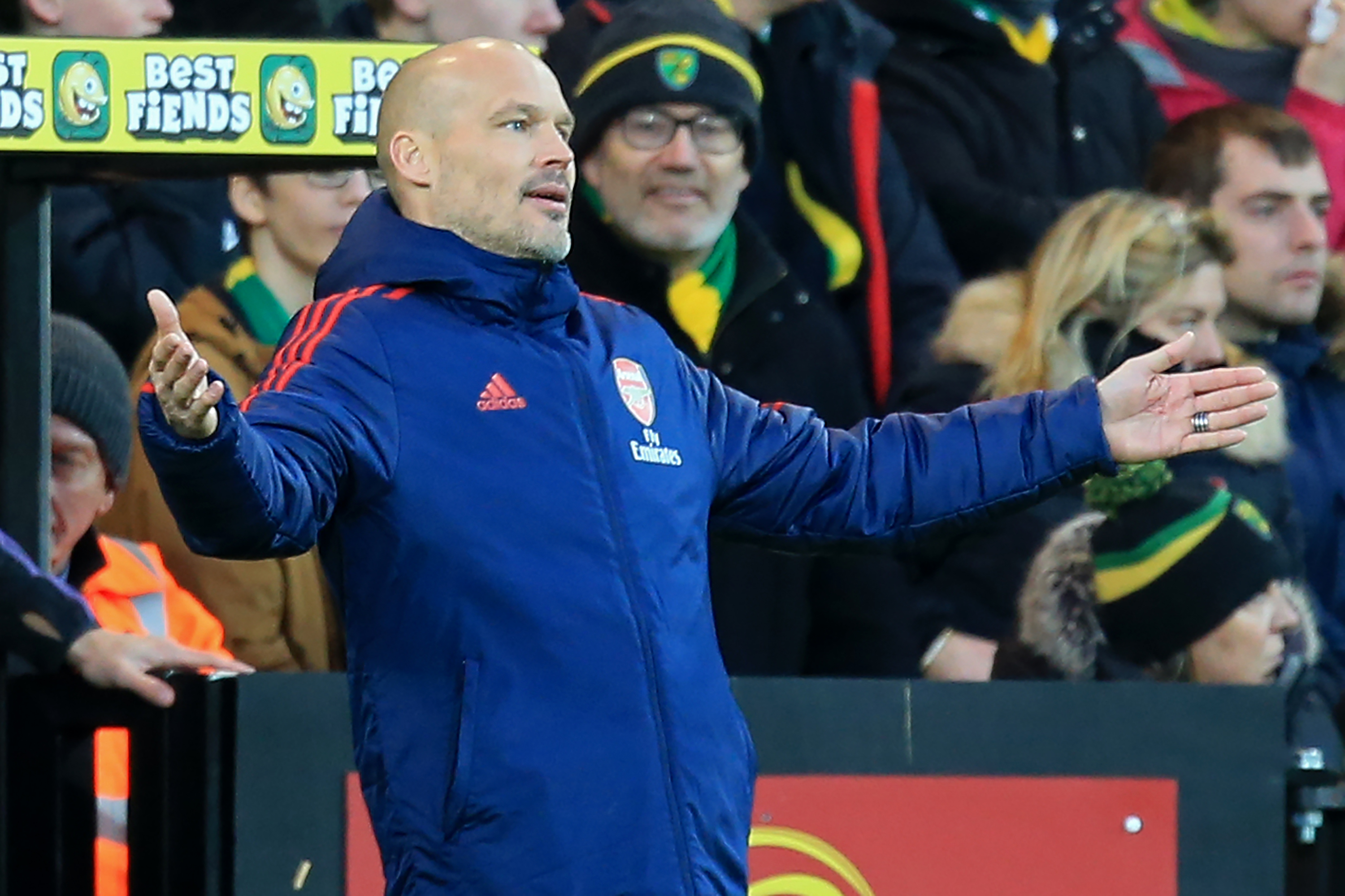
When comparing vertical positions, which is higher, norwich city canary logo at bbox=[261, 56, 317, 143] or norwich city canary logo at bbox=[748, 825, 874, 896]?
norwich city canary logo at bbox=[261, 56, 317, 143]

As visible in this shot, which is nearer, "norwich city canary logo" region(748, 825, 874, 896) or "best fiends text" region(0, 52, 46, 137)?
"best fiends text" region(0, 52, 46, 137)

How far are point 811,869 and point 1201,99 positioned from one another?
2.49 m

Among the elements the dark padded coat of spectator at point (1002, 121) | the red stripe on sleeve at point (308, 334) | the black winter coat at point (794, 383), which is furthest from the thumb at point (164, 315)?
the dark padded coat of spectator at point (1002, 121)

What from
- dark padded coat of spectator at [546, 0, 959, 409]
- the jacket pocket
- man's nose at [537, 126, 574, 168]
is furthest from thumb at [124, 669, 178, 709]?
dark padded coat of spectator at [546, 0, 959, 409]

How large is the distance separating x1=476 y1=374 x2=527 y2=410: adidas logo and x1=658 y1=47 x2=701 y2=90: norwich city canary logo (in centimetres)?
215

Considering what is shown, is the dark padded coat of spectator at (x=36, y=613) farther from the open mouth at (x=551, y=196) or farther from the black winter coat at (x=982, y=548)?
the black winter coat at (x=982, y=548)

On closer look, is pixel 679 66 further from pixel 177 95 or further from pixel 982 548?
pixel 177 95

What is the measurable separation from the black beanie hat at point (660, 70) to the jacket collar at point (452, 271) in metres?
1.98

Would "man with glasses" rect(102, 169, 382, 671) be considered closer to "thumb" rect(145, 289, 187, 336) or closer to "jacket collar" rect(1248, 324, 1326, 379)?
"thumb" rect(145, 289, 187, 336)

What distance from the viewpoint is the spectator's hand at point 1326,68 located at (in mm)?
5602

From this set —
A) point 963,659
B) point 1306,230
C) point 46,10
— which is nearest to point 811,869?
point 963,659

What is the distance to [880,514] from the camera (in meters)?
2.92

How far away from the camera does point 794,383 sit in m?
4.62

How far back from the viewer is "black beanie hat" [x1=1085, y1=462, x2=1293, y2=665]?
470cm
